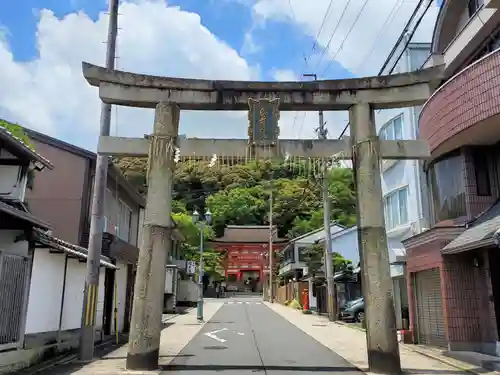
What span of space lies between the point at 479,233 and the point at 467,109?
3.62 metres

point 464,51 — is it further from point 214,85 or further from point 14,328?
point 14,328

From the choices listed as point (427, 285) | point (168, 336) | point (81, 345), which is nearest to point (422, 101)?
point (427, 285)

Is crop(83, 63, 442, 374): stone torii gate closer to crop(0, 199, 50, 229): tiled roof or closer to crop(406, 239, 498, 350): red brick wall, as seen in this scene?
crop(0, 199, 50, 229): tiled roof

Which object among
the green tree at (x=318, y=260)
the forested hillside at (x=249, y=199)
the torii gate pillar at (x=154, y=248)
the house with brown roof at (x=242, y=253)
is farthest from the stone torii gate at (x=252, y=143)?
the house with brown roof at (x=242, y=253)

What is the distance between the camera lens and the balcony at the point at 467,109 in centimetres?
1244

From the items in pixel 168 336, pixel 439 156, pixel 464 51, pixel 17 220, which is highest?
pixel 464 51

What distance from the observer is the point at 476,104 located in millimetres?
12891

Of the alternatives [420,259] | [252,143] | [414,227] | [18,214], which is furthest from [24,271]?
[414,227]

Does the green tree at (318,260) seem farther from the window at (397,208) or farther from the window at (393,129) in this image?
the window at (393,129)

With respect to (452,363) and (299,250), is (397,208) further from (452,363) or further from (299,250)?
(299,250)

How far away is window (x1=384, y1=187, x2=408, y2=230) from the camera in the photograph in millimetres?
21862

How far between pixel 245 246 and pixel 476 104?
7408cm

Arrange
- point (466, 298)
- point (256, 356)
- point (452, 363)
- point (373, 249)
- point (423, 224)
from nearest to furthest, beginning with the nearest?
point (373, 249) < point (452, 363) < point (256, 356) < point (466, 298) < point (423, 224)

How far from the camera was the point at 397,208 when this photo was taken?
22.7m
